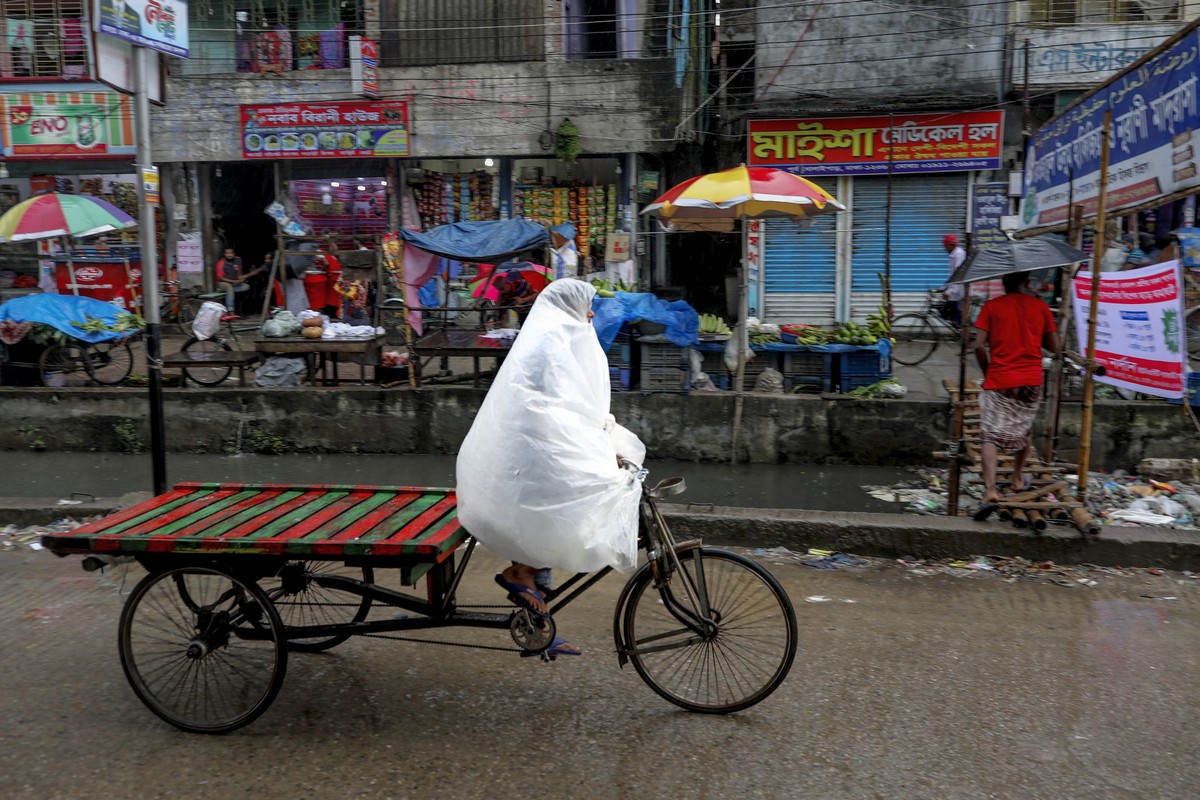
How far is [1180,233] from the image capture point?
11422 millimetres

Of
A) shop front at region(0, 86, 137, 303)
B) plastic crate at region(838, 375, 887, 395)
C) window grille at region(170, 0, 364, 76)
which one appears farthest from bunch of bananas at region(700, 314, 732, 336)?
shop front at region(0, 86, 137, 303)

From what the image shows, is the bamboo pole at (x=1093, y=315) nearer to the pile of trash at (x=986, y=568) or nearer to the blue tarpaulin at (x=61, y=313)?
the pile of trash at (x=986, y=568)

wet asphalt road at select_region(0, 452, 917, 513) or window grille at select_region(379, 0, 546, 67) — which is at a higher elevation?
window grille at select_region(379, 0, 546, 67)

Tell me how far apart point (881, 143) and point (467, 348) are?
9.72 meters

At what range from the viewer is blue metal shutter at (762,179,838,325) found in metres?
16.2

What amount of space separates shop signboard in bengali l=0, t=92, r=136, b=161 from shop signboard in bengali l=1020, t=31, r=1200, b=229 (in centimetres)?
1573

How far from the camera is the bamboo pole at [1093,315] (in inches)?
232

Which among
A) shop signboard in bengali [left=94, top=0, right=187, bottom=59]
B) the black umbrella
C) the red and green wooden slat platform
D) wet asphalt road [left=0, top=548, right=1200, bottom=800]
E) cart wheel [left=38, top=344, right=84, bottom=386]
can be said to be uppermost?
shop signboard in bengali [left=94, top=0, right=187, bottom=59]

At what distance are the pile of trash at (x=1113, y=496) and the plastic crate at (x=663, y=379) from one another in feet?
6.61

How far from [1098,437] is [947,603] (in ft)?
11.7

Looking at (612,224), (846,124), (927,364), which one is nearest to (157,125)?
(612,224)

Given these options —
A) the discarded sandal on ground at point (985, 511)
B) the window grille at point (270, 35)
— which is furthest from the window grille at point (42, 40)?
the discarded sandal on ground at point (985, 511)

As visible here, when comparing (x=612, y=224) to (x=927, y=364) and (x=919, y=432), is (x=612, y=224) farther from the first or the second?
(x=919, y=432)

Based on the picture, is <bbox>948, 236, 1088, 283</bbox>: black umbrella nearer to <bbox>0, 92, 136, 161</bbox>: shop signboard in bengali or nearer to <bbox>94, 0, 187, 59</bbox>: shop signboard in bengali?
<bbox>94, 0, 187, 59</bbox>: shop signboard in bengali
